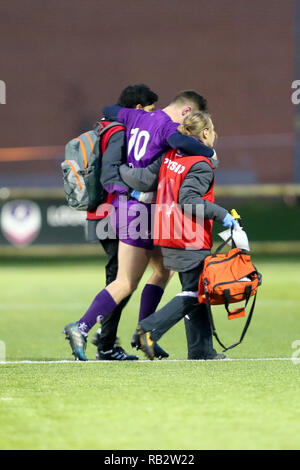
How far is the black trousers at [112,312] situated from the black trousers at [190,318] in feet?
1.51

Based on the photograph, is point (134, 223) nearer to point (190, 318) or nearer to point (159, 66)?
point (190, 318)

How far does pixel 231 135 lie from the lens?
24391 millimetres

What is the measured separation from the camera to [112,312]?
235 inches

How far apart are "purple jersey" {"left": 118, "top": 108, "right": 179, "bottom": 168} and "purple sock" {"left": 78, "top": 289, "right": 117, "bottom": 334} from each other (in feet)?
2.69

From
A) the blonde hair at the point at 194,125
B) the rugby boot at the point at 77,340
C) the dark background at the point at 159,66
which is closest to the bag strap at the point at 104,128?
the blonde hair at the point at 194,125

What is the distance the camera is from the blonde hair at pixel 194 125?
5.58 m

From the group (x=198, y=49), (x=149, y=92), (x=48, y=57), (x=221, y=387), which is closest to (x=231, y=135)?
(x=198, y=49)

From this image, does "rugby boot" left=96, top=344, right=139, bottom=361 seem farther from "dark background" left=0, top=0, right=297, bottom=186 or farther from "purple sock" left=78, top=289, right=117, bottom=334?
"dark background" left=0, top=0, right=297, bottom=186

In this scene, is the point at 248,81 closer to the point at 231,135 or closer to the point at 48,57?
the point at 231,135

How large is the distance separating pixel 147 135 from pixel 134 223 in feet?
1.74

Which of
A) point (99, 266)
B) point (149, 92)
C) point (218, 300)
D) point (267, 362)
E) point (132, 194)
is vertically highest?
point (149, 92)

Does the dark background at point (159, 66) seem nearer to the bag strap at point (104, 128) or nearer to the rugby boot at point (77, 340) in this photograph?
the bag strap at point (104, 128)

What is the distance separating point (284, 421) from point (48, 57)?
21.8 m


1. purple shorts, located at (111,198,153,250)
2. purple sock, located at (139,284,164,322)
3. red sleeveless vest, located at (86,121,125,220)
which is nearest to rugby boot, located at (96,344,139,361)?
purple sock, located at (139,284,164,322)
